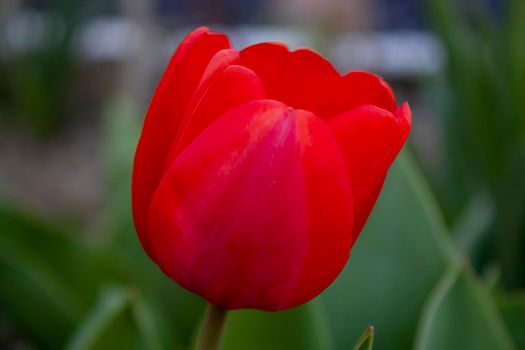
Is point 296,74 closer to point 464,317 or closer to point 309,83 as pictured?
point 309,83

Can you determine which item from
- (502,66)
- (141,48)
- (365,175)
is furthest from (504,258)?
(141,48)

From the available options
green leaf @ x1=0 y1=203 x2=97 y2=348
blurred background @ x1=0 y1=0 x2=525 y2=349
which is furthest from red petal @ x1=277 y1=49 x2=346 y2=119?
green leaf @ x1=0 y1=203 x2=97 y2=348

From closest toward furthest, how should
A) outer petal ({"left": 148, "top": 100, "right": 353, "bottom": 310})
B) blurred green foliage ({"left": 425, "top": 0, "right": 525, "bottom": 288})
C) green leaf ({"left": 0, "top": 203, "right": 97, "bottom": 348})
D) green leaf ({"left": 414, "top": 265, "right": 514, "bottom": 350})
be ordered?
outer petal ({"left": 148, "top": 100, "right": 353, "bottom": 310}) < green leaf ({"left": 414, "top": 265, "right": 514, "bottom": 350}) < green leaf ({"left": 0, "top": 203, "right": 97, "bottom": 348}) < blurred green foliage ({"left": 425, "top": 0, "right": 525, "bottom": 288})

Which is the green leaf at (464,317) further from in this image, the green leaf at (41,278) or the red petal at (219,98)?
the green leaf at (41,278)

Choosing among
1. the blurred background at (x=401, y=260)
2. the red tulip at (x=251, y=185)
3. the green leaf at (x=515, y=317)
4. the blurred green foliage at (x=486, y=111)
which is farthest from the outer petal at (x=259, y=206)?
the blurred green foliage at (x=486, y=111)

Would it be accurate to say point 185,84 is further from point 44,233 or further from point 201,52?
point 44,233

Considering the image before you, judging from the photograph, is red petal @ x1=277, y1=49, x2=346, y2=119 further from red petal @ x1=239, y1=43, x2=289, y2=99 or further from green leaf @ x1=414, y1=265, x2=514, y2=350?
green leaf @ x1=414, y1=265, x2=514, y2=350
